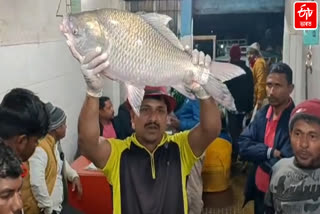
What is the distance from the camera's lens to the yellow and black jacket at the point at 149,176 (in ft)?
5.41

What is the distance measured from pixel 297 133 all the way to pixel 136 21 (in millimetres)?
918

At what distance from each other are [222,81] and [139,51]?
246 millimetres

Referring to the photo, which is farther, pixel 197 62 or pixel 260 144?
pixel 260 144

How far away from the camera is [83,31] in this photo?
1.10m

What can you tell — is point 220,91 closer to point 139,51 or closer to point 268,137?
point 139,51

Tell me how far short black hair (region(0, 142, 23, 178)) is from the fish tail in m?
0.53

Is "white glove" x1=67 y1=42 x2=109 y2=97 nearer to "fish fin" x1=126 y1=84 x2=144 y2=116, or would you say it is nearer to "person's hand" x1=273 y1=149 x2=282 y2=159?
"fish fin" x1=126 y1=84 x2=144 y2=116

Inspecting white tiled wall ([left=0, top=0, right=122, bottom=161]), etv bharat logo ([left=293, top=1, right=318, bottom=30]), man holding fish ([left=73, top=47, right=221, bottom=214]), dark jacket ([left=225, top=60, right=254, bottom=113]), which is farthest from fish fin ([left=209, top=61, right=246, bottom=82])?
dark jacket ([left=225, top=60, right=254, bottom=113])

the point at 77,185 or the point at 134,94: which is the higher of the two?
the point at 134,94

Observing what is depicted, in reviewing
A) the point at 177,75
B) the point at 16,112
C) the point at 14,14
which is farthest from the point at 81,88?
the point at 177,75

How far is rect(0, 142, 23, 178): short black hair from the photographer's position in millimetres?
1151

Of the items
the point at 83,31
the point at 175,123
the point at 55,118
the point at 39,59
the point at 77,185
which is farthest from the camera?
the point at 175,123

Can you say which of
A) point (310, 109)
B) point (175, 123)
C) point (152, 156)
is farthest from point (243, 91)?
point (152, 156)

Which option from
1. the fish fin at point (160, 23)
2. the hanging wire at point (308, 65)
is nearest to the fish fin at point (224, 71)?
the fish fin at point (160, 23)
